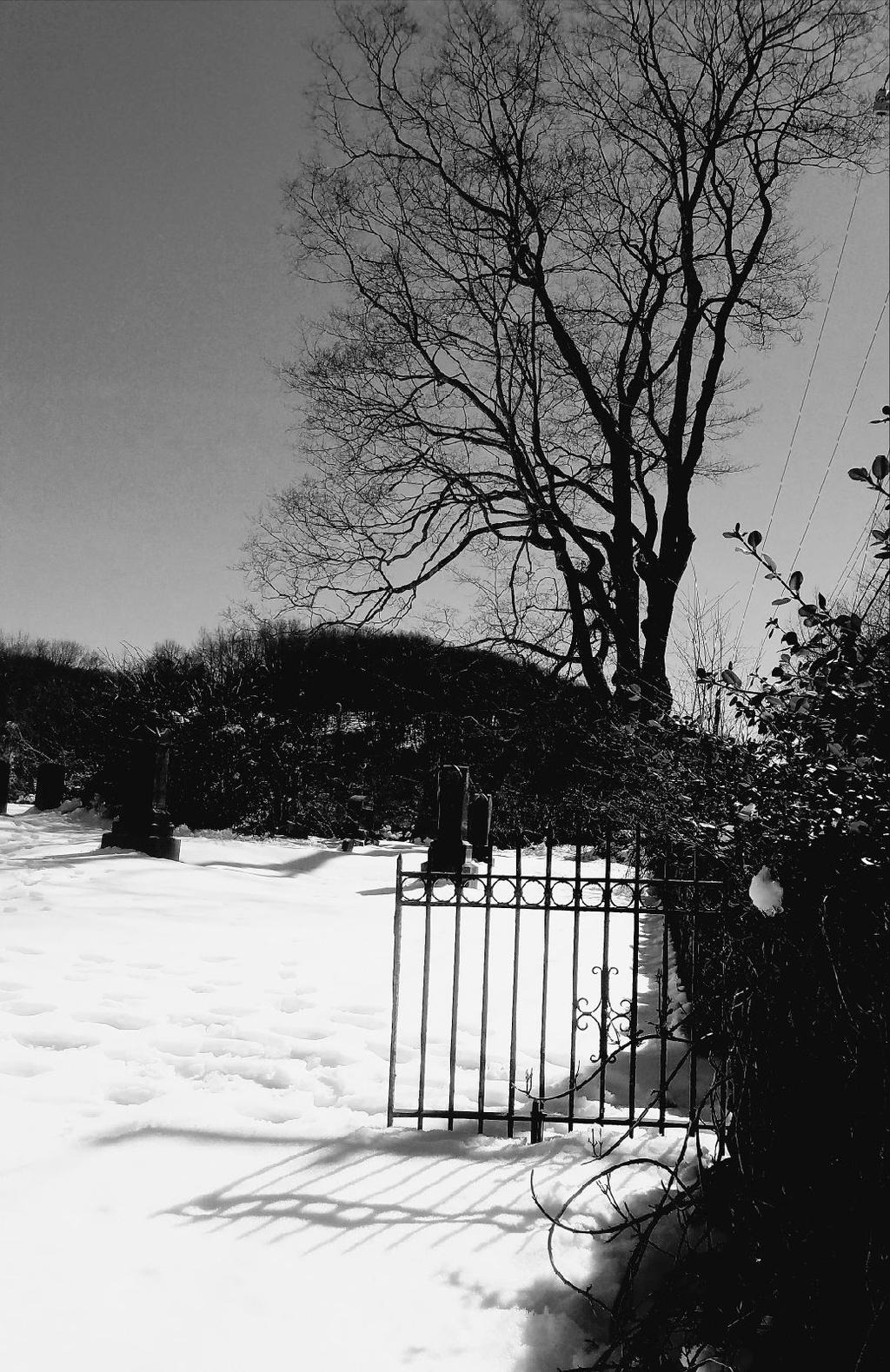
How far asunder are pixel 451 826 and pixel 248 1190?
314 inches

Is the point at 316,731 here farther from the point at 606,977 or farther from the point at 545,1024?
the point at 606,977

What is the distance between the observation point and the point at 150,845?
37.7 ft

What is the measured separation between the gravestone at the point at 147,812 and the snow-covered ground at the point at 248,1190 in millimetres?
5239

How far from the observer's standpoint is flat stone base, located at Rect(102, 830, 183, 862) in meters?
11.4

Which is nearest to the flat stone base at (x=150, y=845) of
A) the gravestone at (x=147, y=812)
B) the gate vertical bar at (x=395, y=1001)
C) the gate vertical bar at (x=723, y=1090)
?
the gravestone at (x=147, y=812)

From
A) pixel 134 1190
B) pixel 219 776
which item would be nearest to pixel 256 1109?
pixel 134 1190

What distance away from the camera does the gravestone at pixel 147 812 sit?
11523 millimetres

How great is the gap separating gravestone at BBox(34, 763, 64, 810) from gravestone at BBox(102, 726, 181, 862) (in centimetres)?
591

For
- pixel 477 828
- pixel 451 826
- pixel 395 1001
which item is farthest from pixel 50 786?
pixel 395 1001

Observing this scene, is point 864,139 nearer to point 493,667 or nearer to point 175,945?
point 493,667

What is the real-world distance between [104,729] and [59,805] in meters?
1.71

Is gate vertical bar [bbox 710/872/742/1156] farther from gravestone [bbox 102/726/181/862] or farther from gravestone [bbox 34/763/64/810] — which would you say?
gravestone [bbox 34/763/64/810]

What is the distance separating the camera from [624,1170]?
3.44 m

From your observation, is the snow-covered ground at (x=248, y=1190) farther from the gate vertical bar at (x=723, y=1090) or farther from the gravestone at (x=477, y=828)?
the gravestone at (x=477, y=828)
